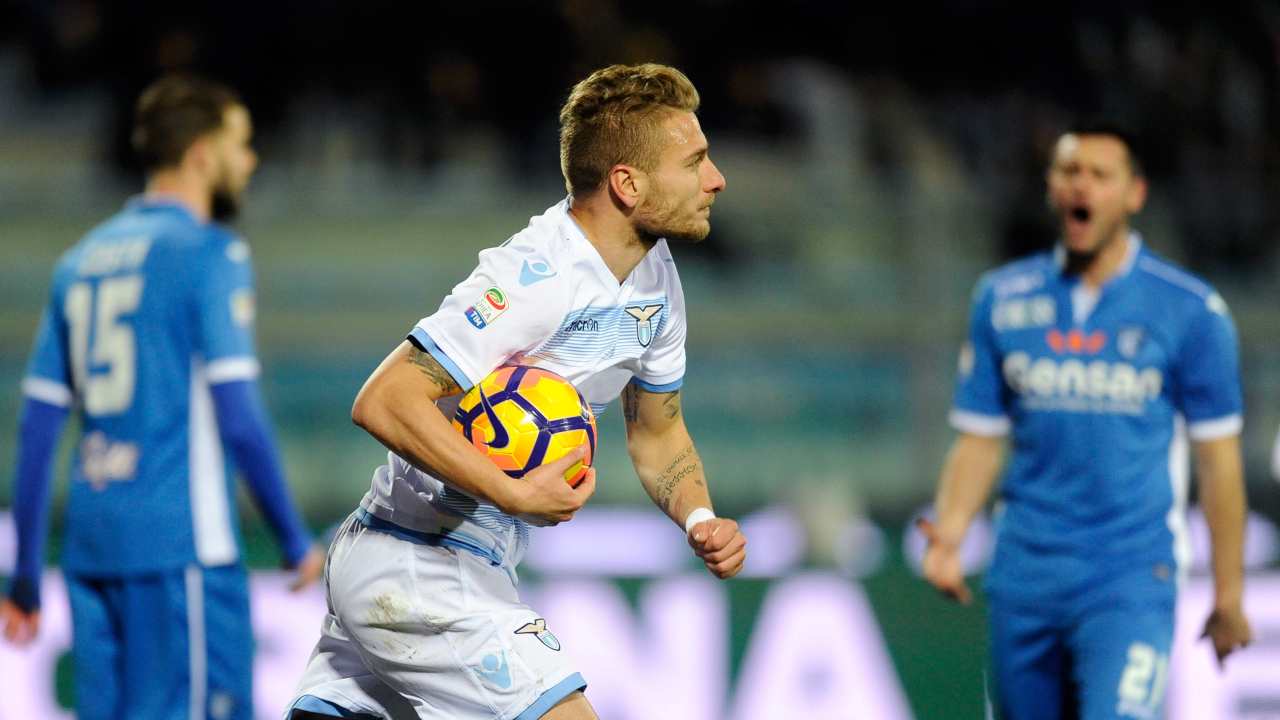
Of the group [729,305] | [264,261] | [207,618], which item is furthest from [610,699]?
[264,261]

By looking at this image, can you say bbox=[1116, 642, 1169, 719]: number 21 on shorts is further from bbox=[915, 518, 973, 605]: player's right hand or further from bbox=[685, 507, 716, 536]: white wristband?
bbox=[685, 507, 716, 536]: white wristband

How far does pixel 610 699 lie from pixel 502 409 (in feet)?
10.7

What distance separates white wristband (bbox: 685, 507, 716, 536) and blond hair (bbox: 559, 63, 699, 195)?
0.79 m

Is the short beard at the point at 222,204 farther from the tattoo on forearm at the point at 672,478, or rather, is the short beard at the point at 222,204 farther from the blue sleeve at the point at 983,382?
the blue sleeve at the point at 983,382

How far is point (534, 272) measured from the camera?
10.9ft

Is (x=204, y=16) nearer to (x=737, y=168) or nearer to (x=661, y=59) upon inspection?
(x=661, y=59)

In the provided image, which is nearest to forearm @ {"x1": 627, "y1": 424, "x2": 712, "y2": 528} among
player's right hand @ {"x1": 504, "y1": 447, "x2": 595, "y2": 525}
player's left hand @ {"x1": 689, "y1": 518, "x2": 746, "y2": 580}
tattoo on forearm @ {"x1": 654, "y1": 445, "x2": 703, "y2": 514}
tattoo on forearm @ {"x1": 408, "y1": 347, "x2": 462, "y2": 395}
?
tattoo on forearm @ {"x1": 654, "y1": 445, "x2": 703, "y2": 514}

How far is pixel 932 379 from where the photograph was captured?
8.91 meters

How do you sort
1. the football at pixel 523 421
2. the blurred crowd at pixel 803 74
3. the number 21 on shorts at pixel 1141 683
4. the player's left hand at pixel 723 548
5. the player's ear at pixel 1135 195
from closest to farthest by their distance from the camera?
the football at pixel 523 421 → the player's left hand at pixel 723 548 → the number 21 on shorts at pixel 1141 683 → the player's ear at pixel 1135 195 → the blurred crowd at pixel 803 74

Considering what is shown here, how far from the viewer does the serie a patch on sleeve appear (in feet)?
10.6

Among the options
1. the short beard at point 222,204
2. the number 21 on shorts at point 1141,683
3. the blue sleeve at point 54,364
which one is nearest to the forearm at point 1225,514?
the number 21 on shorts at point 1141,683

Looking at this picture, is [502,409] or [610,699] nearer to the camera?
[502,409]

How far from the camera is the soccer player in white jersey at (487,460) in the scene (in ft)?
10.4

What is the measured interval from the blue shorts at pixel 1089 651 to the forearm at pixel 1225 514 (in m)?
0.19
